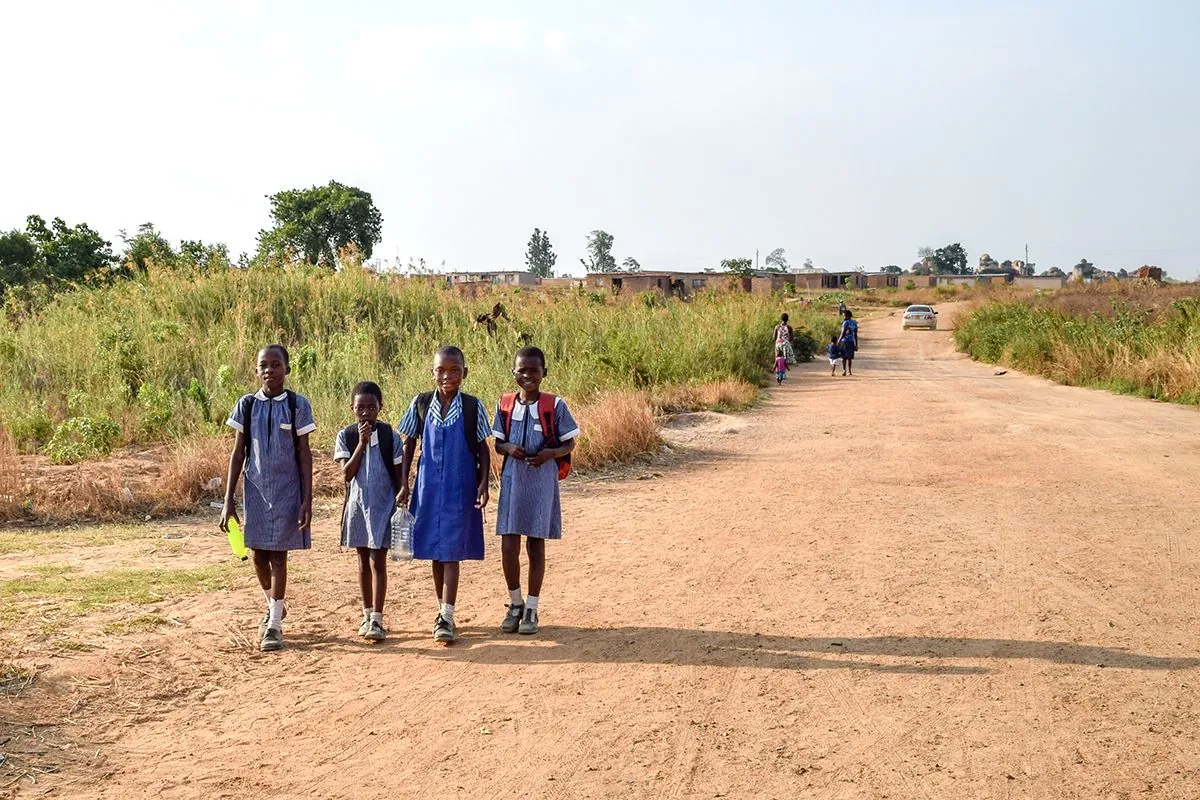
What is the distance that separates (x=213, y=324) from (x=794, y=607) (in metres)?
13.4

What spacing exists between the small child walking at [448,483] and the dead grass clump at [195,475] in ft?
14.1

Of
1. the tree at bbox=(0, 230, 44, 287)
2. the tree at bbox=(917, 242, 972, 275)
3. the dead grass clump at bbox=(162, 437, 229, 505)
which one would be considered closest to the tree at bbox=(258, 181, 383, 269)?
the tree at bbox=(0, 230, 44, 287)

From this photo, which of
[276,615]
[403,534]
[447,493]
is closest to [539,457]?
[447,493]

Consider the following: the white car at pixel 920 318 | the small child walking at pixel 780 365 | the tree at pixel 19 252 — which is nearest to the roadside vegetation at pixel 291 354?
the small child walking at pixel 780 365

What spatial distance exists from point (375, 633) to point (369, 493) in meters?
0.74

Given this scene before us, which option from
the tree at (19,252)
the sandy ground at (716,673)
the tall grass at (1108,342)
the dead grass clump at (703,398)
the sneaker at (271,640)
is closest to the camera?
the sandy ground at (716,673)

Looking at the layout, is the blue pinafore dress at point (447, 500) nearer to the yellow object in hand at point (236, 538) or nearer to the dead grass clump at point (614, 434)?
the yellow object in hand at point (236, 538)

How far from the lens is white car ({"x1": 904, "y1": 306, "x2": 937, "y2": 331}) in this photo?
166 ft

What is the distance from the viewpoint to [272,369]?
5.81m

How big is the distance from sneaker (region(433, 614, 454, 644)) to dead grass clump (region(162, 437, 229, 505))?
4397 millimetres

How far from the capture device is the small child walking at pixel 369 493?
5.95 meters

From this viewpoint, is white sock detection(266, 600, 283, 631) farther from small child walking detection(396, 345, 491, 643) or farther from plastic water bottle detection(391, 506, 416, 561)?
small child walking detection(396, 345, 491, 643)

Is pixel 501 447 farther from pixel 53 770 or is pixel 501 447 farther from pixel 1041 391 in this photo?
pixel 1041 391

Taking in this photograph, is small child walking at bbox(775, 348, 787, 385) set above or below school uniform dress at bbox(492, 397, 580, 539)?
below
